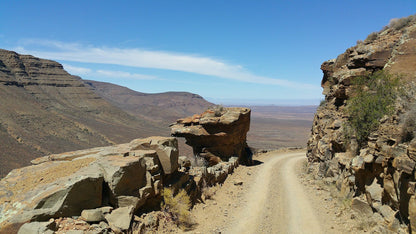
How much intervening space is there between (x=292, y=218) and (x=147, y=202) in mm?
5858

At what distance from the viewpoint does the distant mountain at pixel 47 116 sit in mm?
42781

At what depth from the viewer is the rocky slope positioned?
729cm

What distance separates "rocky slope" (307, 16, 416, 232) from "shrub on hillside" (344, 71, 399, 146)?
0.88 feet

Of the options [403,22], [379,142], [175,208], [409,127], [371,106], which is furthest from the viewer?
[403,22]

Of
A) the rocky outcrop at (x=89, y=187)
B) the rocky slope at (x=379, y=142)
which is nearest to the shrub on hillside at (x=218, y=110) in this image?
the rocky slope at (x=379, y=142)

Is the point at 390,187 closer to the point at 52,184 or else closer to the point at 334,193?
the point at 334,193

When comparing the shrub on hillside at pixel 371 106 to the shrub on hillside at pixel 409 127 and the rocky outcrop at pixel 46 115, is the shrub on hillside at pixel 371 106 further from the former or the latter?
the rocky outcrop at pixel 46 115

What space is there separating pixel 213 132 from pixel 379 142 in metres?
12.1

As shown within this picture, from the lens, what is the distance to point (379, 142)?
29.7 feet

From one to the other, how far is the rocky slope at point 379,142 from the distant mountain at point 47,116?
35.0 metres

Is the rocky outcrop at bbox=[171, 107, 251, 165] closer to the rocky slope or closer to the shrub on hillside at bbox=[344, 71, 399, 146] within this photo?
the rocky slope

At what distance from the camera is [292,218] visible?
10.2m

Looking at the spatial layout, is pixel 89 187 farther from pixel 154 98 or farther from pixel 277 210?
pixel 154 98

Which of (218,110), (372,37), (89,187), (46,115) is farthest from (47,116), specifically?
(372,37)
